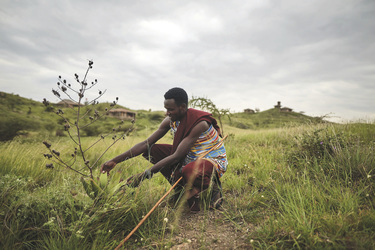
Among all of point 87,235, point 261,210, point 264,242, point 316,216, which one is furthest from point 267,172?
point 87,235

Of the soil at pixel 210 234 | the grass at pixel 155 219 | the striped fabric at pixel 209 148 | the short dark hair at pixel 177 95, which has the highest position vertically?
the short dark hair at pixel 177 95

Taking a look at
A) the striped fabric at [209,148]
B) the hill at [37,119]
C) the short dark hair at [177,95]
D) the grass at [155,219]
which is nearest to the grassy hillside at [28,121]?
the hill at [37,119]

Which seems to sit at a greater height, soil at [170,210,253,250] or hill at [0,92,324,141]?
hill at [0,92,324,141]

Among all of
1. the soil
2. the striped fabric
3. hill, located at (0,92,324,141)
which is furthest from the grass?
hill, located at (0,92,324,141)

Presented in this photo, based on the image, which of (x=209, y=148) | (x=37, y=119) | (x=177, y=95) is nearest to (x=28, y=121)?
(x=37, y=119)

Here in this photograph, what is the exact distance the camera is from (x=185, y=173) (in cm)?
237

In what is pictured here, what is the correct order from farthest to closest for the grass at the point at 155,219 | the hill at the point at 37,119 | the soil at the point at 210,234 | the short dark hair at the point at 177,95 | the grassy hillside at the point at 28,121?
the grassy hillside at the point at 28,121, the hill at the point at 37,119, the short dark hair at the point at 177,95, the soil at the point at 210,234, the grass at the point at 155,219

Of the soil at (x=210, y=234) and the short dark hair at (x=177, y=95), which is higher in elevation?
the short dark hair at (x=177, y=95)

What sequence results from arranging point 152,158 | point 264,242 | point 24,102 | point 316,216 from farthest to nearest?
point 24,102 → point 152,158 → point 316,216 → point 264,242

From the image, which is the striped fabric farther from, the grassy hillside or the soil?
the grassy hillside

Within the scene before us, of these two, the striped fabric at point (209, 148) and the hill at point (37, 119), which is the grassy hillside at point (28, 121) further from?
the striped fabric at point (209, 148)

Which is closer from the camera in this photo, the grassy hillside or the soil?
the soil

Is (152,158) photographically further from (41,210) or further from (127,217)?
(41,210)

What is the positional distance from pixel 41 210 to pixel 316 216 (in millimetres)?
2587
